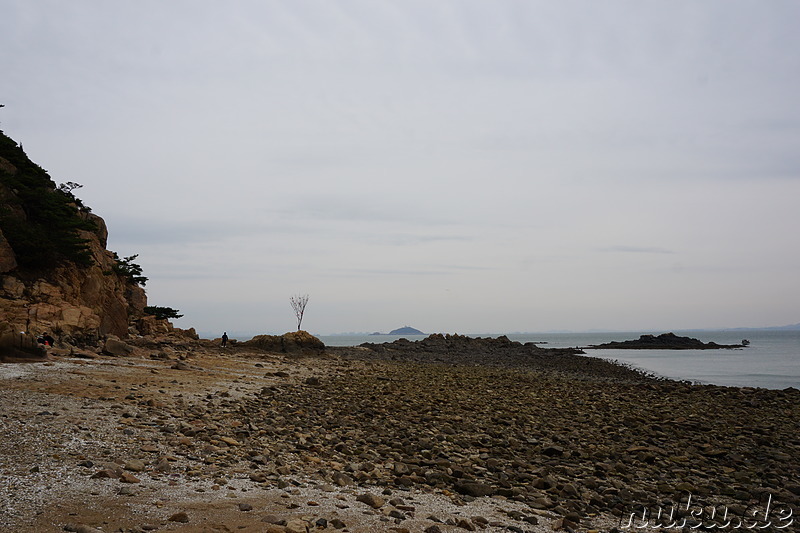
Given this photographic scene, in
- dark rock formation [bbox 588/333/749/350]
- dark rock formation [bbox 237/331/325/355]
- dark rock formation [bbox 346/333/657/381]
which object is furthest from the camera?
dark rock formation [bbox 588/333/749/350]

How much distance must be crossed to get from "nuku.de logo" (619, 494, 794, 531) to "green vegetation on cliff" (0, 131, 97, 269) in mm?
25441

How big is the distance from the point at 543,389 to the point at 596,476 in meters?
13.5

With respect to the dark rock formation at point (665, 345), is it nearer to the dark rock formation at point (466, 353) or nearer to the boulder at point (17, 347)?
the dark rock formation at point (466, 353)

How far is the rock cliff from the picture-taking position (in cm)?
2042

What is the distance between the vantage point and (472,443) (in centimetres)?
1096

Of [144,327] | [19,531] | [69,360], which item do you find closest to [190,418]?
[19,531]

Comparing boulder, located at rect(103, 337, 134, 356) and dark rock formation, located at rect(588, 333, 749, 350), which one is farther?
dark rock formation, located at rect(588, 333, 749, 350)

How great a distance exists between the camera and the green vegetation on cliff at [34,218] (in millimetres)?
23125

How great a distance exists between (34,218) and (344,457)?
25149 mm

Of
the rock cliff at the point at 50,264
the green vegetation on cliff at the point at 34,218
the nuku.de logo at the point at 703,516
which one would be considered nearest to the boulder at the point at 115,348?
the rock cliff at the point at 50,264

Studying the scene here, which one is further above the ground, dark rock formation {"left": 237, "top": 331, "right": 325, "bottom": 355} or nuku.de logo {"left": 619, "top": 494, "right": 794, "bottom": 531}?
dark rock formation {"left": 237, "top": 331, "right": 325, "bottom": 355}

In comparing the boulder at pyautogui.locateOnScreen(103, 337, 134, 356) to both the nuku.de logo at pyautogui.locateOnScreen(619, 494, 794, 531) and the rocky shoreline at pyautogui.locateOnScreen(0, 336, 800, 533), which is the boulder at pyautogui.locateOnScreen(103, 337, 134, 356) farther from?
the nuku.de logo at pyautogui.locateOnScreen(619, 494, 794, 531)

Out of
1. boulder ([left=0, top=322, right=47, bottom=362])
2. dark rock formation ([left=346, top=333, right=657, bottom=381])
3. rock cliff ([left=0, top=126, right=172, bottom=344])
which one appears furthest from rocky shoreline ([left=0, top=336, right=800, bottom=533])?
dark rock formation ([left=346, top=333, right=657, bottom=381])

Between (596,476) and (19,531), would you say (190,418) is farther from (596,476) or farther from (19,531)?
(596,476)
